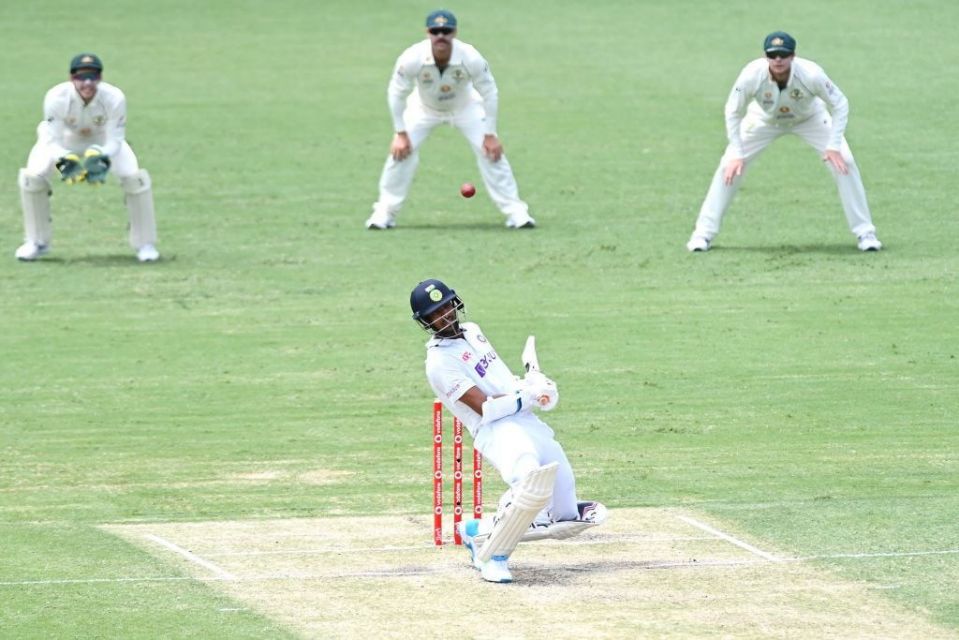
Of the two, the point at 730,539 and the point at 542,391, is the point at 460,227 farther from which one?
the point at 542,391

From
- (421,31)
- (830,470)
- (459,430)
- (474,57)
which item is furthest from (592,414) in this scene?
(421,31)

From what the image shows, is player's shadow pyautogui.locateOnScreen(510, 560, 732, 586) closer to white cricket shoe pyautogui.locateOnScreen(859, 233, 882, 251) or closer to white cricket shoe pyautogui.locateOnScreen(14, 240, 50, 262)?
white cricket shoe pyautogui.locateOnScreen(859, 233, 882, 251)

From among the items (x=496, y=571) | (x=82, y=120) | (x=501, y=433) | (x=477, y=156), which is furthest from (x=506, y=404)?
(x=477, y=156)

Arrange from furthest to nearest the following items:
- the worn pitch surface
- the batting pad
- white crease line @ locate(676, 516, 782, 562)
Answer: white crease line @ locate(676, 516, 782, 562)
the batting pad
the worn pitch surface

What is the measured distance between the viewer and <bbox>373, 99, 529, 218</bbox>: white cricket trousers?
18578 mm

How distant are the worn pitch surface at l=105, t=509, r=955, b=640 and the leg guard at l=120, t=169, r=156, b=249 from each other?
737 cm

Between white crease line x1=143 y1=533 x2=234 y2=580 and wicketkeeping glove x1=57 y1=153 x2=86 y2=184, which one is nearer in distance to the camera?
white crease line x1=143 y1=533 x2=234 y2=580

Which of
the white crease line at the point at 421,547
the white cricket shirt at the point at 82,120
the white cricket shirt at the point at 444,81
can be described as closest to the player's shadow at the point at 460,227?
the white cricket shirt at the point at 444,81

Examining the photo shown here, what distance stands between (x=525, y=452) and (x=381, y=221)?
32.3ft

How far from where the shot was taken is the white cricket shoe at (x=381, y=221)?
19.0 m

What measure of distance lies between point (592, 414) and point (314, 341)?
2.96m

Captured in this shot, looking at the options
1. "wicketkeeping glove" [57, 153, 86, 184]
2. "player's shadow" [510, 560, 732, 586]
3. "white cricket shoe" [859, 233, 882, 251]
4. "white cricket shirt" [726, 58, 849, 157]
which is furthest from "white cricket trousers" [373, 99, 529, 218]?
"player's shadow" [510, 560, 732, 586]

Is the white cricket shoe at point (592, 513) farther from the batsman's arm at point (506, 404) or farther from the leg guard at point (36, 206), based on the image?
the leg guard at point (36, 206)

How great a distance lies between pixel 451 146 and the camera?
75.4 ft
